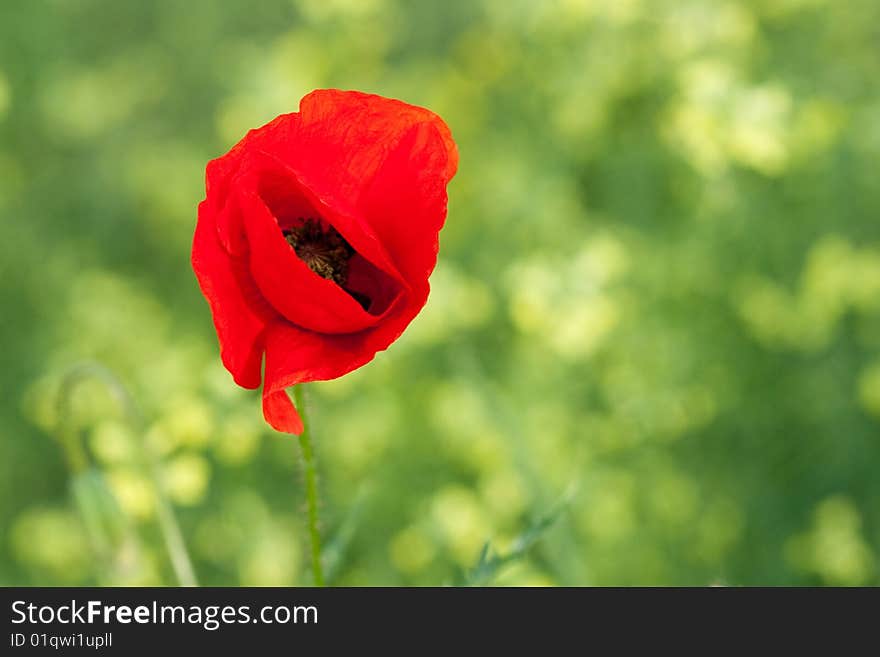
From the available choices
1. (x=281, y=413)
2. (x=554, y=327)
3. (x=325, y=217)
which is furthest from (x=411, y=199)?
(x=554, y=327)

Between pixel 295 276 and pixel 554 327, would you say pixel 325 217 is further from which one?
pixel 554 327

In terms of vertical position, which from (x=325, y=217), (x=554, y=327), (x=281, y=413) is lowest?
(x=281, y=413)

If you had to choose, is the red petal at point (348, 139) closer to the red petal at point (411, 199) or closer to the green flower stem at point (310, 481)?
the red petal at point (411, 199)

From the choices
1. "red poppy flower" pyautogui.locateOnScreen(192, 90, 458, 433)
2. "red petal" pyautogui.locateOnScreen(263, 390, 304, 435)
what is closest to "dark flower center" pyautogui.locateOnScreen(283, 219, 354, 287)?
"red poppy flower" pyautogui.locateOnScreen(192, 90, 458, 433)

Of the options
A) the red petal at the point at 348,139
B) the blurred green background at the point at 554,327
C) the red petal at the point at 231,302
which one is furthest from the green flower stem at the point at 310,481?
the blurred green background at the point at 554,327

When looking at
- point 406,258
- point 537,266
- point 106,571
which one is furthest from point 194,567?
point 406,258

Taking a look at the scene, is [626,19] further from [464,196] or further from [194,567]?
[194,567]

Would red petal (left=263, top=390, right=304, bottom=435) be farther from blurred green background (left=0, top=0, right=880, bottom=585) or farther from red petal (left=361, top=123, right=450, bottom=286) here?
blurred green background (left=0, top=0, right=880, bottom=585)
